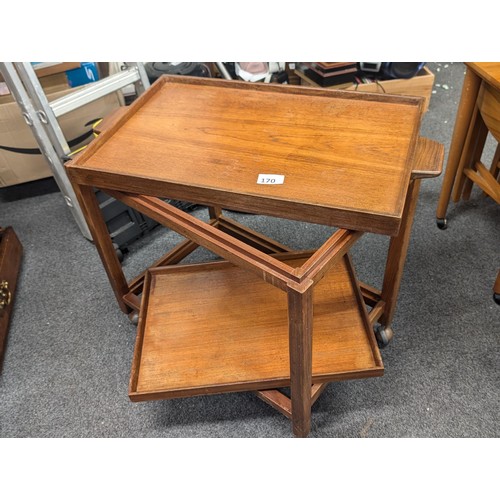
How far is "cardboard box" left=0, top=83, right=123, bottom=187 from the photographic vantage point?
1.63 m

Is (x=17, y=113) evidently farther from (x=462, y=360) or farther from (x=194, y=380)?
(x=462, y=360)

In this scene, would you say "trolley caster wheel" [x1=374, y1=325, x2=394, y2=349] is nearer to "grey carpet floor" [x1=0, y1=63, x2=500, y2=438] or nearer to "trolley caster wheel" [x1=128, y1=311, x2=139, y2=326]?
"grey carpet floor" [x1=0, y1=63, x2=500, y2=438]

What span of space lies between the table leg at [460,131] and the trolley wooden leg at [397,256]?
0.56m

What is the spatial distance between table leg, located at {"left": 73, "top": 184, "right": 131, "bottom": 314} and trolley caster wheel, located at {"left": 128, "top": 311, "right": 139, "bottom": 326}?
1cm

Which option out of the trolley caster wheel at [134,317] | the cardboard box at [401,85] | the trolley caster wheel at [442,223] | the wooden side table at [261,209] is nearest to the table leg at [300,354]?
the wooden side table at [261,209]

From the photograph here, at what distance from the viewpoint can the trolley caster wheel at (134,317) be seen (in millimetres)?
1322

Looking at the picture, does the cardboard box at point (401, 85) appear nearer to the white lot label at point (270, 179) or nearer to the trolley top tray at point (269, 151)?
the trolley top tray at point (269, 151)

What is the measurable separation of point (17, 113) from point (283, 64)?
1.29m

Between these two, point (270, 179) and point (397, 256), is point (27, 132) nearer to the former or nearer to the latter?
point (270, 179)

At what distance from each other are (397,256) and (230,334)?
45 cm

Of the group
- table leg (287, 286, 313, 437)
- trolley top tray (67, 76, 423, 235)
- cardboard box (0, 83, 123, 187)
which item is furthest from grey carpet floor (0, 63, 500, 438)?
trolley top tray (67, 76, 423, 235)

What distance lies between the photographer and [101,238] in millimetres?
1162

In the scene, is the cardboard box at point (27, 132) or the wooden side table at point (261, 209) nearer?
the wooden side table at point (261, 209)

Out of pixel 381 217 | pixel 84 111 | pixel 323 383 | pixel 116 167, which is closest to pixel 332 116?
pixel 381 217
